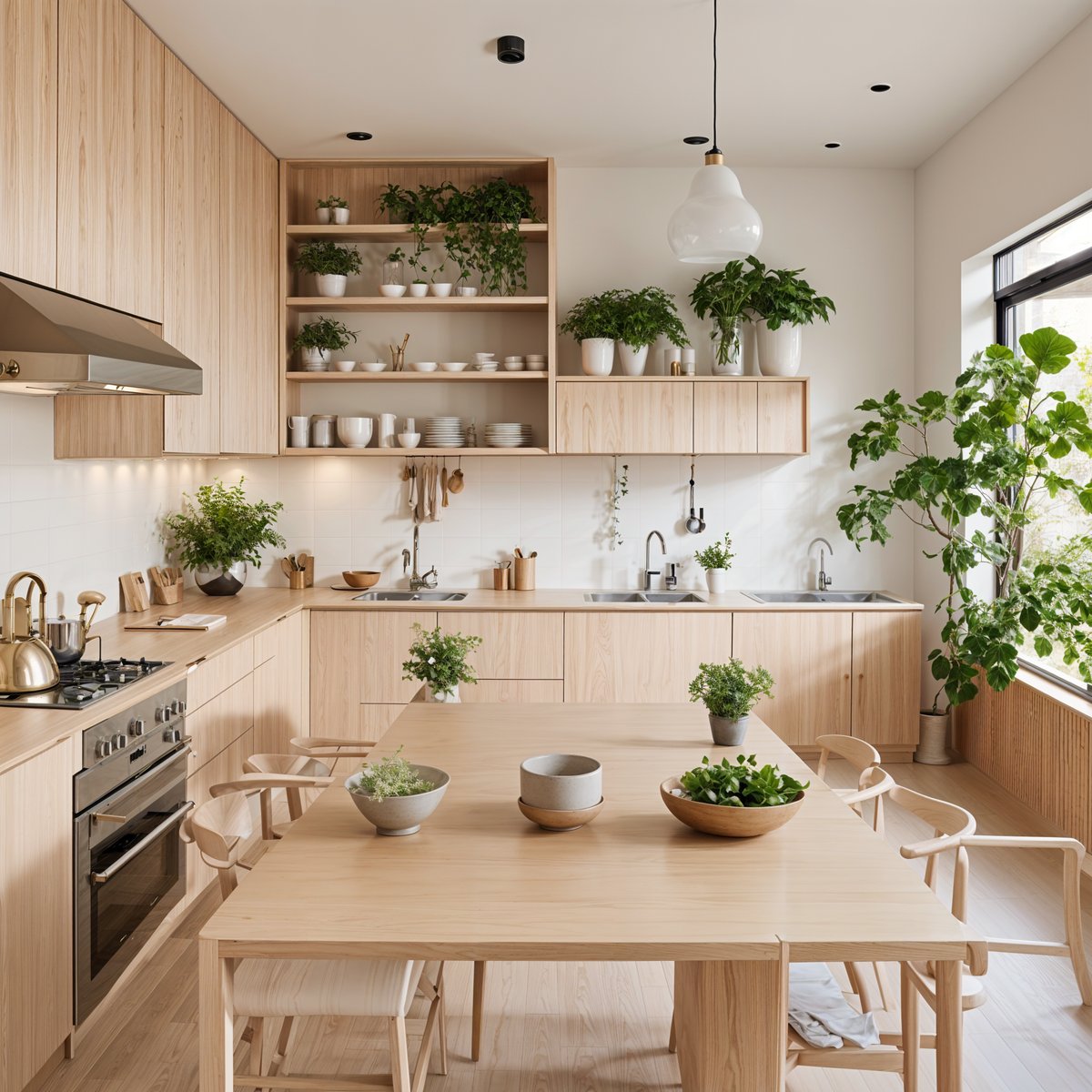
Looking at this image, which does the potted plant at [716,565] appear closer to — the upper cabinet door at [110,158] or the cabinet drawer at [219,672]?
the cabinet drawer at [219,672]

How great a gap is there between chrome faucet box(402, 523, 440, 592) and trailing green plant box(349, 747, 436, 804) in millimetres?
3335

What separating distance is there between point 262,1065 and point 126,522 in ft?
8.79

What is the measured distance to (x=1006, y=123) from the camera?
4137mm

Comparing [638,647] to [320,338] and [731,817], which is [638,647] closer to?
[320,338]

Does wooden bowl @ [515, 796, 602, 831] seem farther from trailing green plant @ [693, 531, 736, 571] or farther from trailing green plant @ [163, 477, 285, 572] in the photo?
trailing green plant @ [693, 531, 736, 571]

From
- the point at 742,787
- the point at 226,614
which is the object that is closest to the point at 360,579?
the point at 226,614

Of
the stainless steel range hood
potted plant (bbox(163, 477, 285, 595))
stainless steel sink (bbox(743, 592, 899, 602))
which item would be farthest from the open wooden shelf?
the stainless steel range hood

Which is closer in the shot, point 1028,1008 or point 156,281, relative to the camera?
point 1028,1008

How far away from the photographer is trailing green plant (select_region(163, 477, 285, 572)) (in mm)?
4664

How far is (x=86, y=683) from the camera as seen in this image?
9.09ft

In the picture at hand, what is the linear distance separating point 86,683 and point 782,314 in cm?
367

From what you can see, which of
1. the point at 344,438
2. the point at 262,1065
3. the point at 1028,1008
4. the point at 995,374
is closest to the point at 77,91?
the point at 344,438

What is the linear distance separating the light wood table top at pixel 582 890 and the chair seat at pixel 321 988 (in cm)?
26

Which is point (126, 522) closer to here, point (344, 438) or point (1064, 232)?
point (344, 438)
